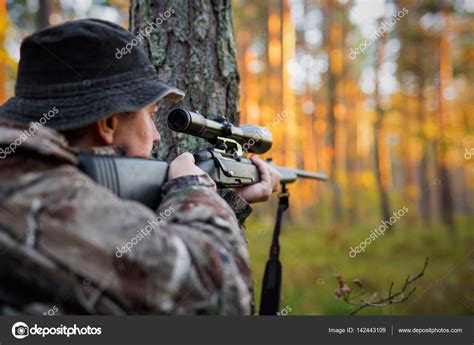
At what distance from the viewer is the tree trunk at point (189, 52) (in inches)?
123

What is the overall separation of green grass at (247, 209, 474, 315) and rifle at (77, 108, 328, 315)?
1276 mm

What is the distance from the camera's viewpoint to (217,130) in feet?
9.00

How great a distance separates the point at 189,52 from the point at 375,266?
334 inches

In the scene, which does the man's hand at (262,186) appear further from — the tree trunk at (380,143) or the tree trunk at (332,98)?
the tree trunk at (332,98)

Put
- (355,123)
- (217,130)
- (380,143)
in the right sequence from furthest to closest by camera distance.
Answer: (355,123) < (380,143) < (217,130)

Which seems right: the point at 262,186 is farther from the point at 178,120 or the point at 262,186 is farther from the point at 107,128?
the point at 107,128

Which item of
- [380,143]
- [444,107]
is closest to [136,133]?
[444,107]

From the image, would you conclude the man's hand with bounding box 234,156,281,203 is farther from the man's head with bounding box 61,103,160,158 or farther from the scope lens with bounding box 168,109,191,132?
the man's head with bounding box 61,103,160,158

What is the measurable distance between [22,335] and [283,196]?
2.23m

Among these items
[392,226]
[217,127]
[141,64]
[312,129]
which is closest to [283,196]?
[217,127]

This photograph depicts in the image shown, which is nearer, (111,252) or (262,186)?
(111,252)

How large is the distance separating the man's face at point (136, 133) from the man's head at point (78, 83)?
49mm

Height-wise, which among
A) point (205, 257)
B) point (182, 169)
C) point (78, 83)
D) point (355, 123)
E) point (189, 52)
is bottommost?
point (205, 257)

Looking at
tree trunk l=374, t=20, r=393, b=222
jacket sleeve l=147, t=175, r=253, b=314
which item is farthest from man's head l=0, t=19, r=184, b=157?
tree trunk l=374, t=20, r=393, b=222
